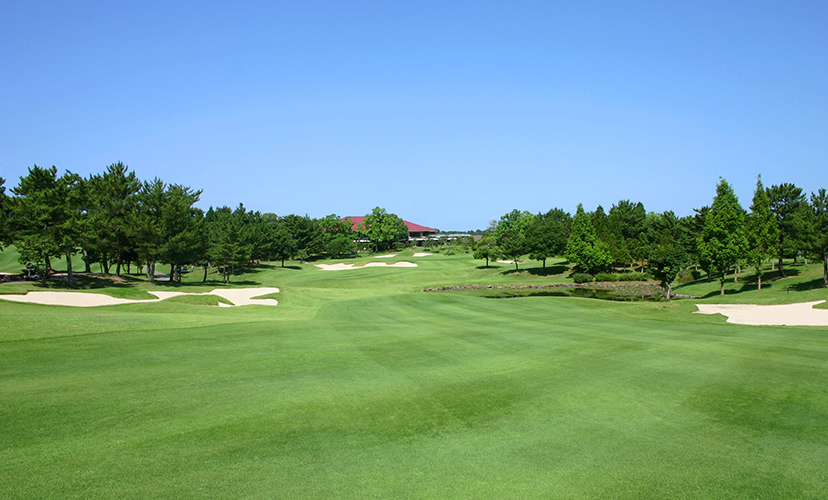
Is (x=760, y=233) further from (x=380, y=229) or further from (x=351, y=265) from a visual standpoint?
(x=380, y=229)

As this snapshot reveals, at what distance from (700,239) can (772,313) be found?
624 inches

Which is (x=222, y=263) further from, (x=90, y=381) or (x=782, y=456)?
(x=782, y=456)

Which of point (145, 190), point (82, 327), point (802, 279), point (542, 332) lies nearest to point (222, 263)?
point (145, 190)

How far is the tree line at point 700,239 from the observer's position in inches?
1634

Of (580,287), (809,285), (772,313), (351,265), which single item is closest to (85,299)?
(772,313)

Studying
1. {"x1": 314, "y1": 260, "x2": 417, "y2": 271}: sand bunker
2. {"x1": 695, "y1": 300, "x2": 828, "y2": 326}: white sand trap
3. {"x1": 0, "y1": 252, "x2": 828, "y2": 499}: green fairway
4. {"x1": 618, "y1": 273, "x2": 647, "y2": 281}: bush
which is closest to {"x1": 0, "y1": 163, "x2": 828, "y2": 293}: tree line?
{"x1": 618, "y1": 273, "x2": 647, "y2": 281}: bush

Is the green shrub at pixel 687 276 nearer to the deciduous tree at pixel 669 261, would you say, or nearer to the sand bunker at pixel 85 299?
the deciduous tree at pixel 669 261

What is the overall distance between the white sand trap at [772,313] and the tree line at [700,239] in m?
9.19

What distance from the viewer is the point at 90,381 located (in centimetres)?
1060

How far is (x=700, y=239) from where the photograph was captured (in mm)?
44156

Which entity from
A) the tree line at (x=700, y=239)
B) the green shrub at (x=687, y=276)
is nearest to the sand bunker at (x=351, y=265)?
the tree line at (x=700, y=239)

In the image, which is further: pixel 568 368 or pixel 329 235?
pixel 329 235

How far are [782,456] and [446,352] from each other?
388 inches

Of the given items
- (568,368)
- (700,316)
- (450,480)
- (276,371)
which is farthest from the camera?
(700,316)
